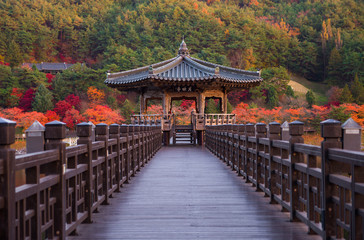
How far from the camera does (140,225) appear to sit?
3484mm

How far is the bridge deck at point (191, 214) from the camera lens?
320cm

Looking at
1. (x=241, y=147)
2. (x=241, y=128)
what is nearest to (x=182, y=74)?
(x=241, y=128)

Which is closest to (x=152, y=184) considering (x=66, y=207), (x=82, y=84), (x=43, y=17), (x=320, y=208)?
(x=66, y=207)

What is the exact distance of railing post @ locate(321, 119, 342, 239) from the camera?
2576 millimetres

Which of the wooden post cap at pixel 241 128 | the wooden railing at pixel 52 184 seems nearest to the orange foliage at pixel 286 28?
the wooden post cap at pixel 241 128

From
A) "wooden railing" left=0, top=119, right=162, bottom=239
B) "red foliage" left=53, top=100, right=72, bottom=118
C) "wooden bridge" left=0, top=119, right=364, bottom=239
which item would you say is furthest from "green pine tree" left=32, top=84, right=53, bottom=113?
"wooden railing" left=0, top=119, right=162, bottom=239

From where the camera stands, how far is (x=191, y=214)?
Answer: 12.8ft

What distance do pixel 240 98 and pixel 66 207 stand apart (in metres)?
39.8

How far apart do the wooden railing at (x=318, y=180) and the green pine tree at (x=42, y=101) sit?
31.5 m

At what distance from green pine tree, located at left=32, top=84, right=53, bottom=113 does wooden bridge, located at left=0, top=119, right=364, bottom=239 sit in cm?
2970

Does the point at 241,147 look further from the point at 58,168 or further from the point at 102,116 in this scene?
the point at 102,116

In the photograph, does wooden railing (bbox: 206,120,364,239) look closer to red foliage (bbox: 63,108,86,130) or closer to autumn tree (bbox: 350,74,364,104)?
red foliage (bbox: 63,108,86,130)

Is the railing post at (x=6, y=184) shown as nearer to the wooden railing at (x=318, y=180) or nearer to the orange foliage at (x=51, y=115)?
the wooden railing at (x=318, y=180)

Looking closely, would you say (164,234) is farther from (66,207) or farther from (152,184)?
(152,184)
